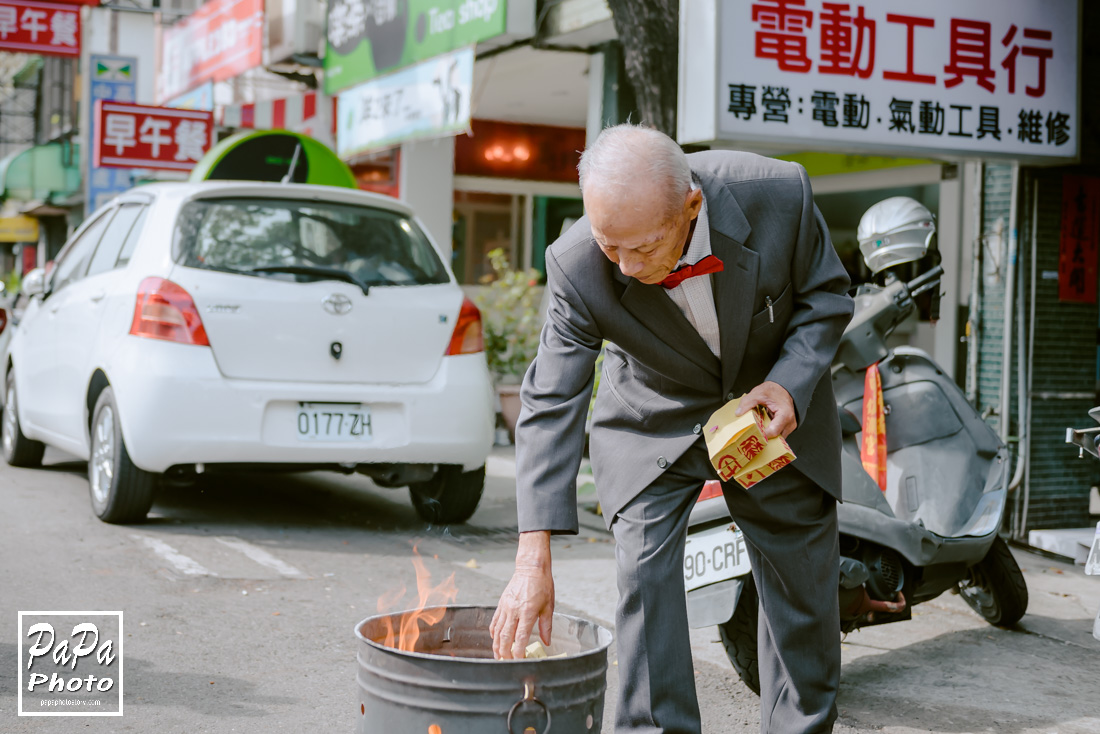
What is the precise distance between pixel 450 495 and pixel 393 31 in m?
5.96

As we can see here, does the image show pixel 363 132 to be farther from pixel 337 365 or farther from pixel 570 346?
pixel 570 346

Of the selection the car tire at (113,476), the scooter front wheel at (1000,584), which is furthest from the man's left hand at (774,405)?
the car tire at (113,476)

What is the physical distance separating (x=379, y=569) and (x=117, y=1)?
805 inches

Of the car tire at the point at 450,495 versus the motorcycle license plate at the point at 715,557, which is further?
the car tire at the point at 450,495

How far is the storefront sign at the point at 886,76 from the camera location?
18.3ft

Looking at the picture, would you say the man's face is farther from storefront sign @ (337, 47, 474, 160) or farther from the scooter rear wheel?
storefront sign @ (337, 47, 474, 160)

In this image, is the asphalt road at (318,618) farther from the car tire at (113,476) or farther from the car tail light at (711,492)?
the car tail light at (711,492)

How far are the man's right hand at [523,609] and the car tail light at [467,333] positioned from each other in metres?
3.71

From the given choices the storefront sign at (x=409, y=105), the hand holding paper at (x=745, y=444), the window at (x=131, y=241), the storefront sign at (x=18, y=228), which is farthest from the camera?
the storefront sign at (x=18, y=228)

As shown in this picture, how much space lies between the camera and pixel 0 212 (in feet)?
121

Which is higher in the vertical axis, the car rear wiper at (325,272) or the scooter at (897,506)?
the car rear wiper at (325,272)

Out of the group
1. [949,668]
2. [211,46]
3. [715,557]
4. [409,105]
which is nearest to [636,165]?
[715,557]

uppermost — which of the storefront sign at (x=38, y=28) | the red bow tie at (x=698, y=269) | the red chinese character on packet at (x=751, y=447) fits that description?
the storefront sign at (x=38, y=28)

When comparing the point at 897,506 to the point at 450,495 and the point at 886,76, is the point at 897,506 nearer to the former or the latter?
Answer: the point at 886,76
